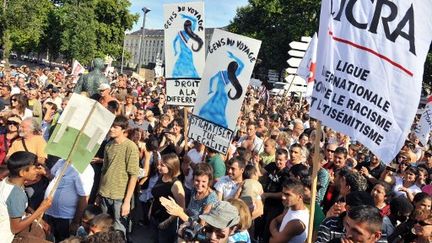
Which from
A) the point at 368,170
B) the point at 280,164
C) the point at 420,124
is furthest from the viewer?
the point at 420,124

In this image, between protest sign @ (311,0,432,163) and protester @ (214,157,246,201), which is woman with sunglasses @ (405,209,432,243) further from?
protester @ (214,157,246,201)

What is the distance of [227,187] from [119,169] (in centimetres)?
120

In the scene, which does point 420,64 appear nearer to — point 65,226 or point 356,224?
point 356,224

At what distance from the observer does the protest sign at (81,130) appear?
430cm

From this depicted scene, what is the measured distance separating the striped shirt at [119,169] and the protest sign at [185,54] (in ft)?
4.89

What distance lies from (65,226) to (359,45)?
3.44 m

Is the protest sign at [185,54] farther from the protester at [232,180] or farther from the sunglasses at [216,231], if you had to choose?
the sunglasses at [216,231]

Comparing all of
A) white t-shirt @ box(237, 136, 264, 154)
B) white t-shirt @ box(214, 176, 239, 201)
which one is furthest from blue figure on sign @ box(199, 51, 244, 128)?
white t-shirt @ box(237, 136, 264, 154)

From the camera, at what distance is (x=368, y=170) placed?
7383 mm

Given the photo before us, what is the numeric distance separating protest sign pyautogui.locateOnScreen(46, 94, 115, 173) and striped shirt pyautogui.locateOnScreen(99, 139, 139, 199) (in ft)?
3.65

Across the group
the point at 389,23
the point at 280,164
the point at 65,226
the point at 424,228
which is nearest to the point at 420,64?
the point at 389,23

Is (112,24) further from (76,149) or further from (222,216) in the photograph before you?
(222,216)

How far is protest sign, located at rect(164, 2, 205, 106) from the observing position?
674 cm

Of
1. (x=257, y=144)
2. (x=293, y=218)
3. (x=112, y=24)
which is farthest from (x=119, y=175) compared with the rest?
(x=112, y=24)
